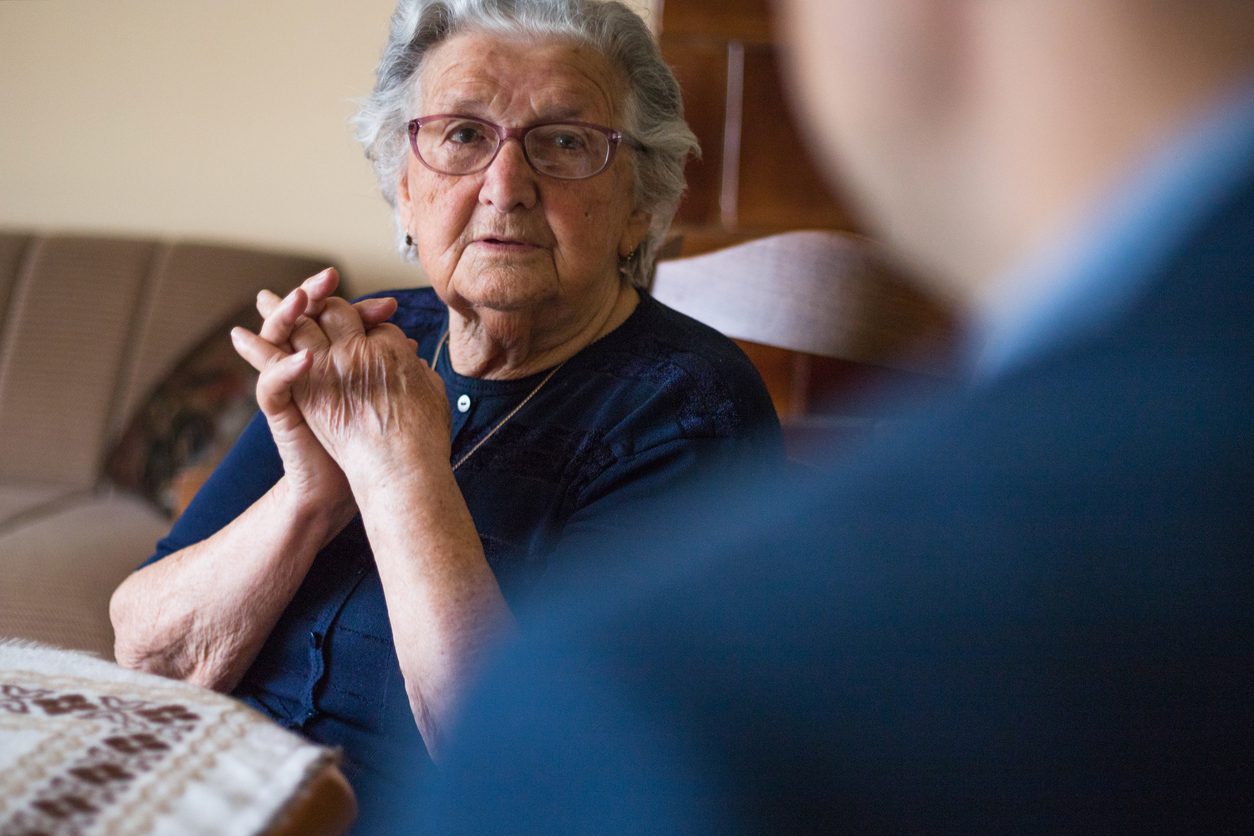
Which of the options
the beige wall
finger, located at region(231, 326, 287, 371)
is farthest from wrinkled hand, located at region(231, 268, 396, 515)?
the beige wall

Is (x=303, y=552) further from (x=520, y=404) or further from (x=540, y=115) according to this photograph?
(x=540, y=115)

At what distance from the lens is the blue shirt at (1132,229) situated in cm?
28

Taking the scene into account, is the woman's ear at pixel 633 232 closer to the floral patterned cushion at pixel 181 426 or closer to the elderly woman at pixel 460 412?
the elderly woman at pixel 460 412

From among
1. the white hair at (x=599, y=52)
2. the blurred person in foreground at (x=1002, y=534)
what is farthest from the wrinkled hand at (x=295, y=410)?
the blurred person in foreground at (x=1002, y=534)

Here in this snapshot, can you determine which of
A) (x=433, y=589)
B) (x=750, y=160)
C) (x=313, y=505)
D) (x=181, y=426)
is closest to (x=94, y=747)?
(x=433, y=589)

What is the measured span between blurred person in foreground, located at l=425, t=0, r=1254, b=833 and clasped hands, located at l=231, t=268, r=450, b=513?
2.68 feet

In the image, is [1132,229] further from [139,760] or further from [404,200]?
[404,200]

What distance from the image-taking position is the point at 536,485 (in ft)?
4.09

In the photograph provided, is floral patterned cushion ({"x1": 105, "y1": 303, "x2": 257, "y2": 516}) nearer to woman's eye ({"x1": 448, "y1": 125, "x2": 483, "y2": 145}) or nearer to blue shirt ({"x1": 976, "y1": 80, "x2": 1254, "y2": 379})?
woman's eye ({"x1": 448, "y1": 125, "x2": 483, "y2": 145})

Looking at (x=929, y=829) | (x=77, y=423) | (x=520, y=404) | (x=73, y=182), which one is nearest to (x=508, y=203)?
(x=520, y=404)

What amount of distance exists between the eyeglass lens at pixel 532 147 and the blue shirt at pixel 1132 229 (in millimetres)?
1093

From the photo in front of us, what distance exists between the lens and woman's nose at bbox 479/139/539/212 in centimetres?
132

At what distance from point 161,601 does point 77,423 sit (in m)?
1.76

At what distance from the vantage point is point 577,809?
357 mm
